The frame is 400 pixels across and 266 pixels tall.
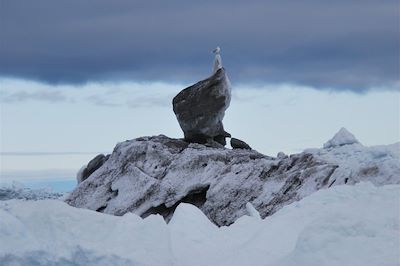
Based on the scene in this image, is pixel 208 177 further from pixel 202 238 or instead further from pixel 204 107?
pixel 202 238

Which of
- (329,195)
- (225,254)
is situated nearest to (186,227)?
(225,254)

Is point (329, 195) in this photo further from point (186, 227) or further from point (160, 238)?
point (160, 238)

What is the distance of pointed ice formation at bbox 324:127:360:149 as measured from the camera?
2516 centimetres

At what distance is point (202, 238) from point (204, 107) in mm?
17376

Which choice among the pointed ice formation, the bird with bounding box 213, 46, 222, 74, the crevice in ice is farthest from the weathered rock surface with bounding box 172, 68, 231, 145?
the pointed ice formation

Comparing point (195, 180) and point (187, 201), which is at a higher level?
point (195, 180)

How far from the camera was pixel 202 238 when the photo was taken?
12.0m

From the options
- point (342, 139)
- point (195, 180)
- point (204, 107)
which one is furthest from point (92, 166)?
point (342, 139)

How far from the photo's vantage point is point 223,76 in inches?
1144

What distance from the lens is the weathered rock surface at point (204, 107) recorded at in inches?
1141

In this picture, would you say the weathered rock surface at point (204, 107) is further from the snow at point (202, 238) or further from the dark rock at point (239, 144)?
the snow at point (202, 238)

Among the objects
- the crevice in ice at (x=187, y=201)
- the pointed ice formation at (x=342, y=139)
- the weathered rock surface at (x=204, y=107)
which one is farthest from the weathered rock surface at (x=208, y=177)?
the weathered rock surface at (x=204, y=107)

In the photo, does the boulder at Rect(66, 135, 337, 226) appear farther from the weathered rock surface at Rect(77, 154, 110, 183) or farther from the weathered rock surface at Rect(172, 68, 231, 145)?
the weathered rock surface at Rect(77, 154, 110, 183)

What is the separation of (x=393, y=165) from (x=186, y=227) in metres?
7.52
